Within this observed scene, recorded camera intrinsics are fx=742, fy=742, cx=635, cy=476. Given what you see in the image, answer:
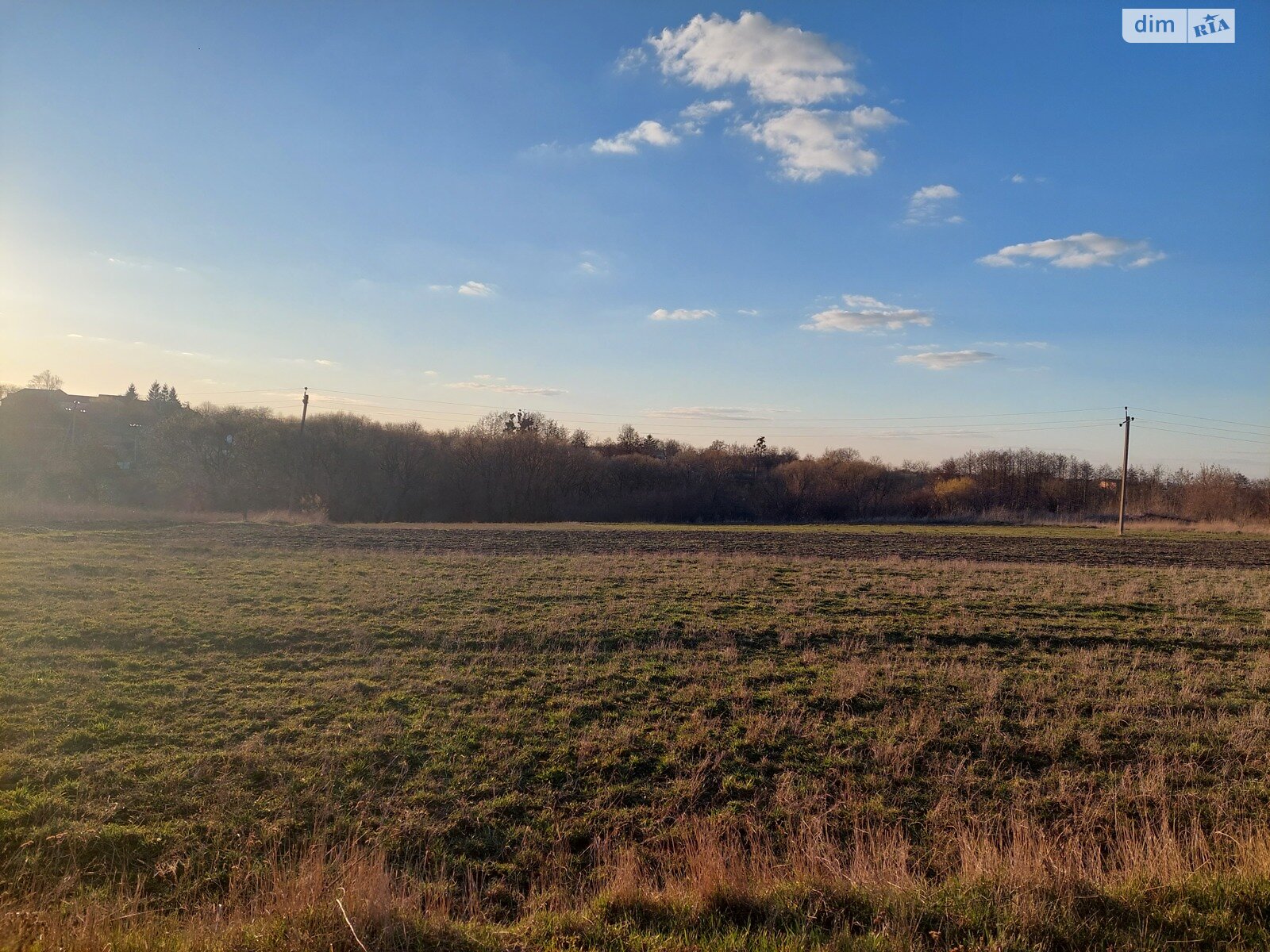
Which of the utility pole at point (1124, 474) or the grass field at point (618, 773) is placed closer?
the grass field at point (618, 773)

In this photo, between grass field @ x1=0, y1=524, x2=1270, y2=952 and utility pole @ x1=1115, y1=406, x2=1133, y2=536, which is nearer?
grass field @ x1=0, y1=524, x2=1270, y2=952

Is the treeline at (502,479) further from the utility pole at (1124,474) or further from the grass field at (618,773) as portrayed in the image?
the grass field at (618,773)

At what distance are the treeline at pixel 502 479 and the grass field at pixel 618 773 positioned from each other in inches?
1889

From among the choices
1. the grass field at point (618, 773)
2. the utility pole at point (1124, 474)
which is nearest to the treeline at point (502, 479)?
the utility pole at point (1124, 474)

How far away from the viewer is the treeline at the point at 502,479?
60.8 metres

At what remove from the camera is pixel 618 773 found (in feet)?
27.6

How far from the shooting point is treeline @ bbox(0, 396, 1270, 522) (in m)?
60.8

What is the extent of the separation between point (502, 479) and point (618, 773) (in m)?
68.7

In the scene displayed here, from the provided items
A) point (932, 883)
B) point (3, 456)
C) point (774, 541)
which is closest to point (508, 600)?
point (932, 883)

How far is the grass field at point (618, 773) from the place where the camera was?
4938 millimetres

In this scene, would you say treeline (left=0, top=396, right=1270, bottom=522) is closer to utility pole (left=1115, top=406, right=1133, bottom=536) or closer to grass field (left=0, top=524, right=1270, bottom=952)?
utility pole (left=1115, top=406, right=1133, bottom=536)

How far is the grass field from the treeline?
4798cm

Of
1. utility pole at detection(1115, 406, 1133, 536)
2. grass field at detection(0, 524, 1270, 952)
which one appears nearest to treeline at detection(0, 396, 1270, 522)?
utility pole at detection(1115, 406, 1133, 536)

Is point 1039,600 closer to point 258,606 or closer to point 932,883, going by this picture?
point 932,883
